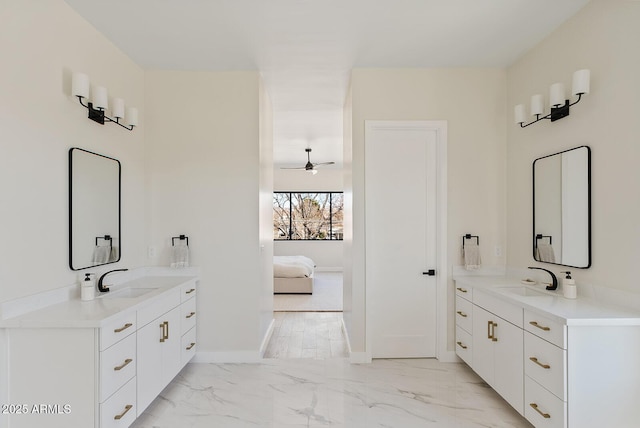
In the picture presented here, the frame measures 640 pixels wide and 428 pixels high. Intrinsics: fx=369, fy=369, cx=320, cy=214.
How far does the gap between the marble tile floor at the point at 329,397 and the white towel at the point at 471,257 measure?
0.92 m

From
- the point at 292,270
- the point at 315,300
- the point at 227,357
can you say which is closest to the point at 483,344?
the point at 227,357

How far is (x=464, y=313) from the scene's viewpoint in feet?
10.7

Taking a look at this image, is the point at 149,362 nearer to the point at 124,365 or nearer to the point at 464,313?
the point at 124,365

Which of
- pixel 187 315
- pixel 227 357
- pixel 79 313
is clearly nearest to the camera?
pixel 79 313

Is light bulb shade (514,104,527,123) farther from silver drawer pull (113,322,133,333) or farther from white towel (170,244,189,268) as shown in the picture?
silver drawer pull (113,322,133,333)

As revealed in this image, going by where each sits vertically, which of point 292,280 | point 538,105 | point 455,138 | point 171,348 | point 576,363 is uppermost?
point 538,105

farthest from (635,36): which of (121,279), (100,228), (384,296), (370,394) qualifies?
(121,279)

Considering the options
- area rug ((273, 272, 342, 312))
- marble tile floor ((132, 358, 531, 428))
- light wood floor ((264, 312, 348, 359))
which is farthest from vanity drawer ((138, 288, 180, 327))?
area rug ((273, 272, 342, 312))

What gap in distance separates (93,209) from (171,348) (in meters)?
1.20

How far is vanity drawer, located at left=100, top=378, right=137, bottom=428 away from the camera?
6.53 feet

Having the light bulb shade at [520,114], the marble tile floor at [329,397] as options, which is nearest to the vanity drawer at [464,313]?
the marble tile floor at [329,397]

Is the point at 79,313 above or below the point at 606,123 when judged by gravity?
below

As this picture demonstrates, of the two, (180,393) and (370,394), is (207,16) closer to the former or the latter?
(180,393)

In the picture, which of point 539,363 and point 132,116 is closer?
point 539,363
